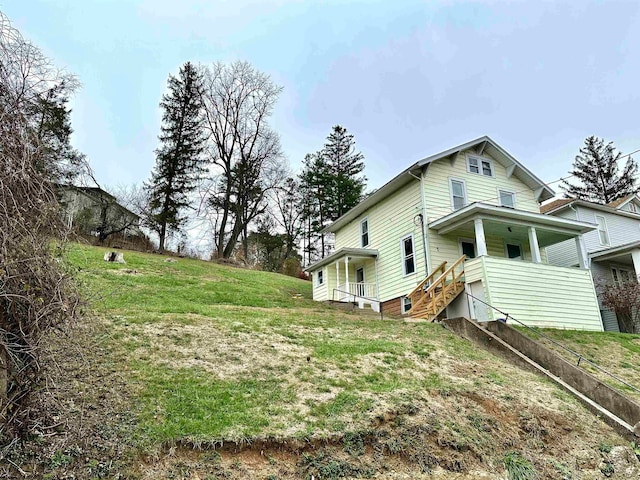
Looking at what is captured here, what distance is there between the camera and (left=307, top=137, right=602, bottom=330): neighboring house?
1330cm

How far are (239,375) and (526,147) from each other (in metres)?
23.0

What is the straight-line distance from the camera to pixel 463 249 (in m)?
15.8

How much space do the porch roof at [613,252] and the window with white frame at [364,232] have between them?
10.3 meters

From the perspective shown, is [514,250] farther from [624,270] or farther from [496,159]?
[624,270]

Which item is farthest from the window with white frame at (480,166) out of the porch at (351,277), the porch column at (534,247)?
the porch at (351,277)

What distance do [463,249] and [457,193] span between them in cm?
235

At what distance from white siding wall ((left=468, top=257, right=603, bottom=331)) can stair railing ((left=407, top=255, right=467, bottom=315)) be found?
99cm

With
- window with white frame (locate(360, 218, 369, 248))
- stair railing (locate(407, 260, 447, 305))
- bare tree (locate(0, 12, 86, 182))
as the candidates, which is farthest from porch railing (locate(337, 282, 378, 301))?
bare tree (locate(0, 12, 86, 182))

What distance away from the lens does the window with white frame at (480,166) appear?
57.4 feet

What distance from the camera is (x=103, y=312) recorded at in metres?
9.26

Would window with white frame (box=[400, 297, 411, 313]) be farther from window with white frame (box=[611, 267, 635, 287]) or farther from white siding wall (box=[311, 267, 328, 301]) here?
window with white frame (box=[611, 267, 635, 287])

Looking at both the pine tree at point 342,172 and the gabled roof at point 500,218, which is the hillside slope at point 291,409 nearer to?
the gabled roof at point 500,218

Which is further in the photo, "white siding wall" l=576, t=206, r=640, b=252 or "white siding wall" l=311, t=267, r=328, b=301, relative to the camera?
"white siding wall" l=576, t=206, r=640, b=252

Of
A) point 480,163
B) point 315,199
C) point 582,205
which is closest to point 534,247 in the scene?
point 480,163
